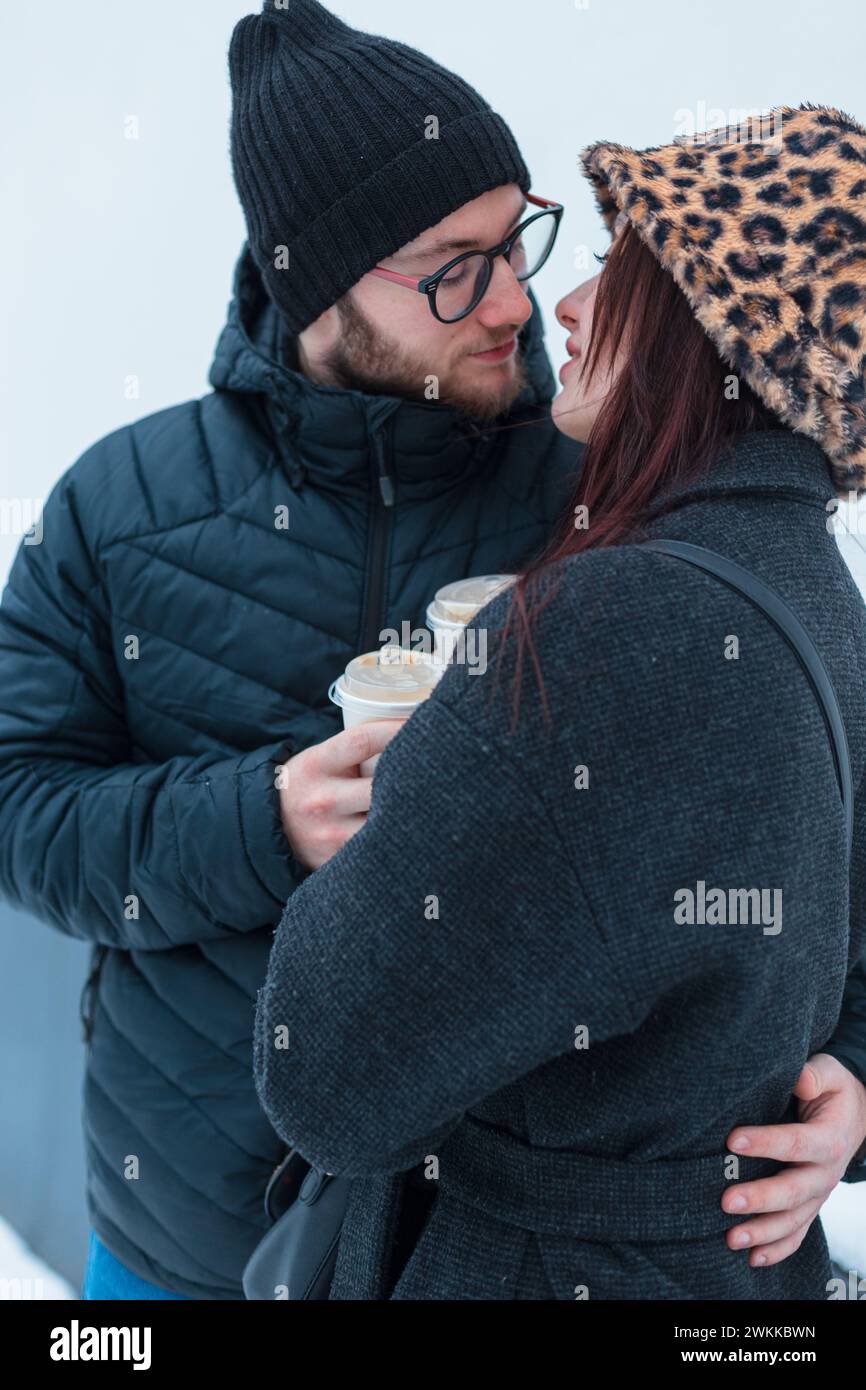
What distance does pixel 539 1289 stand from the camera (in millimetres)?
790

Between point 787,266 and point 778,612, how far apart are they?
0.86 ft

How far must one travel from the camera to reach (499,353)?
1283 mm

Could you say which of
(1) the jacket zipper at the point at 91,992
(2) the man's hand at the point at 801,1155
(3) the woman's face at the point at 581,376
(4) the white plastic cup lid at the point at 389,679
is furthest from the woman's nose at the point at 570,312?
(1) the jacket zipper at the point at 91,992

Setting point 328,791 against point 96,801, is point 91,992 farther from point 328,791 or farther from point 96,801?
point 328,791

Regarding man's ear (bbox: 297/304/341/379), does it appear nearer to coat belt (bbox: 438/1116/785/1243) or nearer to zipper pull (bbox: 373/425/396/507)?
zipper pull (bbox: 373/425/396/507)

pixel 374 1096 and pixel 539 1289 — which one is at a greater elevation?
pixel 374 1096

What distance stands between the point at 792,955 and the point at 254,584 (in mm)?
700

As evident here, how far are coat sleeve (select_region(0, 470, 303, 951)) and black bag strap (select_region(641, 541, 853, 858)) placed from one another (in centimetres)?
50
